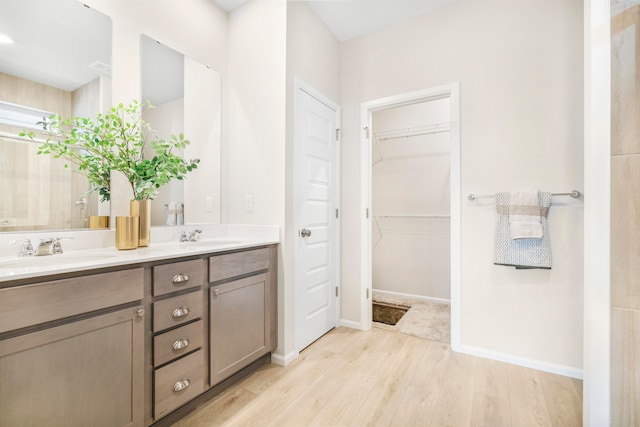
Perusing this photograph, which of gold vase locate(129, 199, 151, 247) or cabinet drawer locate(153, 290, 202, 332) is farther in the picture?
gold vase locate(129, 199, 151, 247)

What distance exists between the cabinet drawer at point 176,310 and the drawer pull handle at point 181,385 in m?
0.29

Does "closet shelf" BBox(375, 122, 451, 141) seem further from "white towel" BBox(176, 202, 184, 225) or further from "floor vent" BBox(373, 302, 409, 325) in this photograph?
"white towel" BBox(176, 202, 184, 225)

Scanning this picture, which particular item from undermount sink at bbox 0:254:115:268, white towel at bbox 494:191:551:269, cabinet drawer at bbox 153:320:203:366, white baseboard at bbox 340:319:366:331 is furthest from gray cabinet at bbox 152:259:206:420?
white towel at bbox 494:191:551:269

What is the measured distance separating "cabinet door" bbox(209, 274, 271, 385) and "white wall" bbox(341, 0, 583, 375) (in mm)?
1524

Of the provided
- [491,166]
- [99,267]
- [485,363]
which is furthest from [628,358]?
[99,267]

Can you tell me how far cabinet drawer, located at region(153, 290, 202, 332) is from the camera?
129cm

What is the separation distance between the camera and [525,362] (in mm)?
1958

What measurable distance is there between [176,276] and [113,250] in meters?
0.46

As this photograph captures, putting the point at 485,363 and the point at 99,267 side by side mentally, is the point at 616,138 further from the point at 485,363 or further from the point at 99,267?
the point at 99,267

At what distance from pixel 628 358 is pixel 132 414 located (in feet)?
6.68

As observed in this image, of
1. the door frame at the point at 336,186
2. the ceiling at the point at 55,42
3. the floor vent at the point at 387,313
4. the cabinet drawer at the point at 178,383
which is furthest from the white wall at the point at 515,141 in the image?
the ceiling at the point at 55,42

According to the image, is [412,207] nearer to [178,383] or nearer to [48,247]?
[178,383]

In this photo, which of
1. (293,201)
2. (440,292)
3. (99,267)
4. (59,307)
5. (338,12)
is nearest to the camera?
(59,307)

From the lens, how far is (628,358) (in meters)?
1.11
